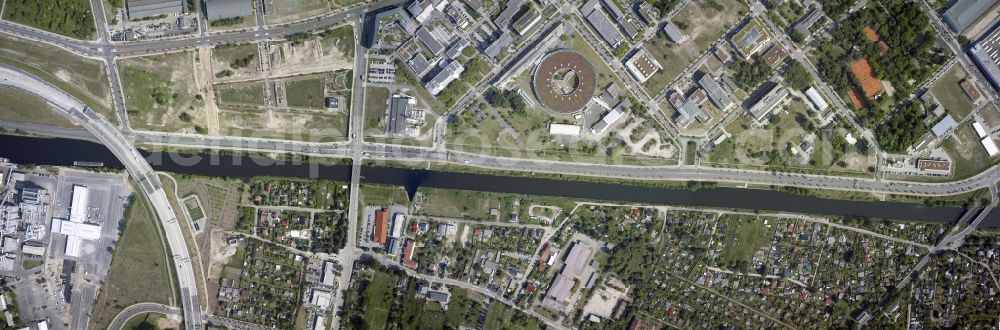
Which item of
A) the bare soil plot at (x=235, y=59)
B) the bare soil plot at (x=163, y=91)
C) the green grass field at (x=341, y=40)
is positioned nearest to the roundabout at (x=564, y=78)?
the green grass field at (x=341, y=40)

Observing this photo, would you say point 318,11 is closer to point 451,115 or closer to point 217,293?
point 451,115

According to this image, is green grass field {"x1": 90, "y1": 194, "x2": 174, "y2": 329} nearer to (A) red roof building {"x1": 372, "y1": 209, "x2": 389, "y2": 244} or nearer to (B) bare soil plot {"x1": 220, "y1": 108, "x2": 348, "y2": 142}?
(B) bare soil plot {"x1": 220, "y1": 108, "x2": 348, "y2": 142}

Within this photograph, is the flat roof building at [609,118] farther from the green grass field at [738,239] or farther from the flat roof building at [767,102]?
the green grass field at [738,239]

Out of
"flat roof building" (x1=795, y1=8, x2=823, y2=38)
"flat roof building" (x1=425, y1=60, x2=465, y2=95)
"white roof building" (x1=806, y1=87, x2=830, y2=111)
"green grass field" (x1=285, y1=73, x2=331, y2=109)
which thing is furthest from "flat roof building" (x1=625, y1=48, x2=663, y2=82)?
"green grass field" (x1=285, y1=73, x2=331, y2=109)

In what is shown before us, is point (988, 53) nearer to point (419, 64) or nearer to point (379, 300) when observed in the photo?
point (419, 64)

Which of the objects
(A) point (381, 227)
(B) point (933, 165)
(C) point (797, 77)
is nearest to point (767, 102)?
(C) point (797, 77)

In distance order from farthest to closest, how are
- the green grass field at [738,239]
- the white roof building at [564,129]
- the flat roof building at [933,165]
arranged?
the flat roof building at [933,165] → the green grass field at [738,239] → the white roof building at [564,129]
